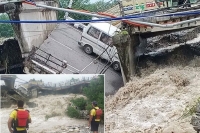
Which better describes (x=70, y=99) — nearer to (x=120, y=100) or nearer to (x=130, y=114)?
(x=130, y=114)

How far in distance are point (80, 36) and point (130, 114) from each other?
30.8ft

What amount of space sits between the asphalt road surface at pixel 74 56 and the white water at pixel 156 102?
1573 mm

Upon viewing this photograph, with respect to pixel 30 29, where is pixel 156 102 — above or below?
below

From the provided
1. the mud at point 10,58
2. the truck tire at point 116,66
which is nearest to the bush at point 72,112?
the truck tire at point 116,66

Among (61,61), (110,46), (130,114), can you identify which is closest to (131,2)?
(110,46)

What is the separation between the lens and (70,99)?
658cm

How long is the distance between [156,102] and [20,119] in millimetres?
8942

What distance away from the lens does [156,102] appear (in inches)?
583

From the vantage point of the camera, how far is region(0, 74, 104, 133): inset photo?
634 cm

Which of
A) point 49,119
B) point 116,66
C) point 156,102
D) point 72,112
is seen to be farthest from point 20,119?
point 116,66

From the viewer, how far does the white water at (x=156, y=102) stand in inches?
494

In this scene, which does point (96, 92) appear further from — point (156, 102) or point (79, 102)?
point (156, 102)

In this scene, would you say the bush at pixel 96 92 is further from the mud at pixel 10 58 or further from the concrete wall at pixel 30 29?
the mud at pixel 10 58

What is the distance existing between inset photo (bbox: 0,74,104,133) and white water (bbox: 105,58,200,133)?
4231 mm
